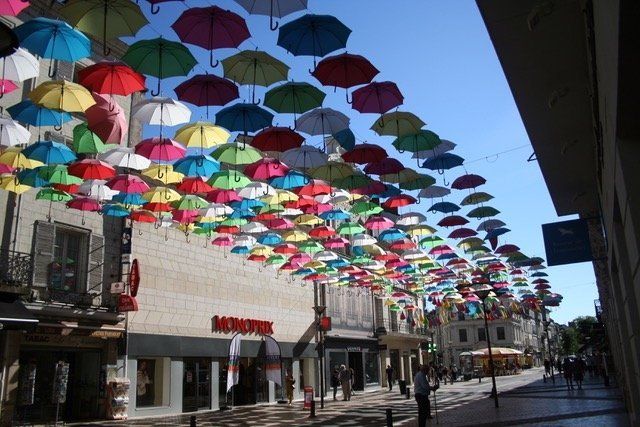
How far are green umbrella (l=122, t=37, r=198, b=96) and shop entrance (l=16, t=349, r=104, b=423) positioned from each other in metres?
11.4

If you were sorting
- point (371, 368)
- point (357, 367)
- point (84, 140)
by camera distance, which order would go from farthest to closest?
point (371, 368), point (357, 367), point (84, 140)

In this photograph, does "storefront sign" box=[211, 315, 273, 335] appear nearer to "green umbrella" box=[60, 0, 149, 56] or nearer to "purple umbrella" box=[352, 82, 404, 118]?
"purple umbrella" box=[352, 82, 404, 118]

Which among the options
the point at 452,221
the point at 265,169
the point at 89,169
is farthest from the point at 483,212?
the point at 89,169

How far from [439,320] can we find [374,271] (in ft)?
71.1

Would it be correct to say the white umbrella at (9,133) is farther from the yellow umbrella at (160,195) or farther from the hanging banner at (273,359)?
the hanging banner at (273,359)

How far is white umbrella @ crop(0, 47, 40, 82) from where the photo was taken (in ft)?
32.1

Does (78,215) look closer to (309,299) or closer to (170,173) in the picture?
(170,173)

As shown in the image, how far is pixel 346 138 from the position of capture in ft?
39.7

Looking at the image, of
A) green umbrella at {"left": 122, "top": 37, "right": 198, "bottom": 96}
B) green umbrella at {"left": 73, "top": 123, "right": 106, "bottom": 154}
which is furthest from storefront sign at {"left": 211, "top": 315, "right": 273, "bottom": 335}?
green umbrella at {"left": 122, "top": 37, "right": 198, "bottom": 96}

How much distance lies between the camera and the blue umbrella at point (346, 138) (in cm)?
1202

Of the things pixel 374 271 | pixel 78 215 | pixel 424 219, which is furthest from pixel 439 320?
pixel 78 215

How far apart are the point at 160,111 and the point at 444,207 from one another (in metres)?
9.19

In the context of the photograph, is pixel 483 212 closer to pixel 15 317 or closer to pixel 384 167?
pixel 384 167

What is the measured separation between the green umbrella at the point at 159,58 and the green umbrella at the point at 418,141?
502 cm
